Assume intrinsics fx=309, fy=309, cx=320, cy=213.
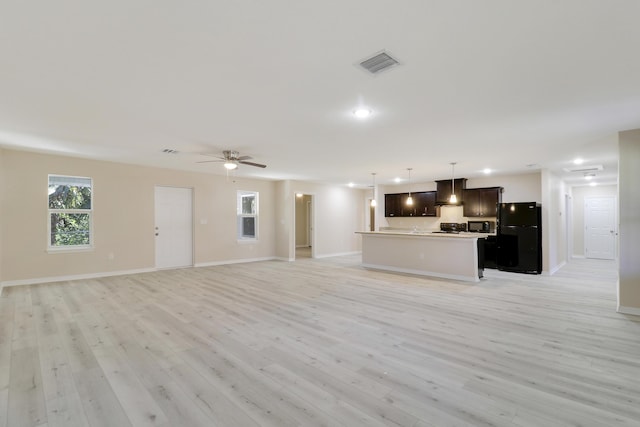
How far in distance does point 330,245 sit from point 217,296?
601 cm

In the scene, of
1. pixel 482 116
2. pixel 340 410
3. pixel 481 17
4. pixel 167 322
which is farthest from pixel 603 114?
pixel 167 322

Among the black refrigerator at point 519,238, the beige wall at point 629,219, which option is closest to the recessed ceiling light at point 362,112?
the beige wall at point 629,219

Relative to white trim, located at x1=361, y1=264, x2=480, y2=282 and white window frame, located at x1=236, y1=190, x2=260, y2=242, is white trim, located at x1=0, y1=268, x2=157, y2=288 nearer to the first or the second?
white window frame, located at x1=236, y1=190, x2=260, y2=242

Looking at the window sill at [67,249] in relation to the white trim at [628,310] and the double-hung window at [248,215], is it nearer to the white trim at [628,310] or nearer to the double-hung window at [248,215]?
the double-hung window at [248,215]

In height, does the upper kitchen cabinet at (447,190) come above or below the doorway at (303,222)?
above

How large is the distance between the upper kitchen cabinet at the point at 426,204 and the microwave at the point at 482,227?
3.74 feet

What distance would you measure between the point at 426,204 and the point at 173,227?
7.22 metres

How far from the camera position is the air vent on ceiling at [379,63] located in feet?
7.45

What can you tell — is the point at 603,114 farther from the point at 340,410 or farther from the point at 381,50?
the point at 340,410

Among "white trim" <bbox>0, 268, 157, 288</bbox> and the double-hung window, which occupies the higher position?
the double-hung window

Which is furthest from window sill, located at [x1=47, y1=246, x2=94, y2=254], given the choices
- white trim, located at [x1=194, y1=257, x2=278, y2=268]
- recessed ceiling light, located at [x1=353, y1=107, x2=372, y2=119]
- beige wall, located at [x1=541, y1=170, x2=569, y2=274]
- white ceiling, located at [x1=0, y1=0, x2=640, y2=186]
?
beige wall, located at [x1=541, y1=170, x2=569, y2=274]

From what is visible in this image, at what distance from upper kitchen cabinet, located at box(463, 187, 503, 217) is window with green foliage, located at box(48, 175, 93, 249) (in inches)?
360

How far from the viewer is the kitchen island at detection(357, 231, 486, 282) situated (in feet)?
20.7

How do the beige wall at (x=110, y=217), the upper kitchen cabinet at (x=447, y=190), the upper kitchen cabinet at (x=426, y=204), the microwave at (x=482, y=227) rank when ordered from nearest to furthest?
the beige wall at (x=110, y=217) → the microwave at (x=482, y=227) → the upper kitchen cabinet at (x=447, y=190) → the upper kitchen cabinet at (x=426, y=204)
